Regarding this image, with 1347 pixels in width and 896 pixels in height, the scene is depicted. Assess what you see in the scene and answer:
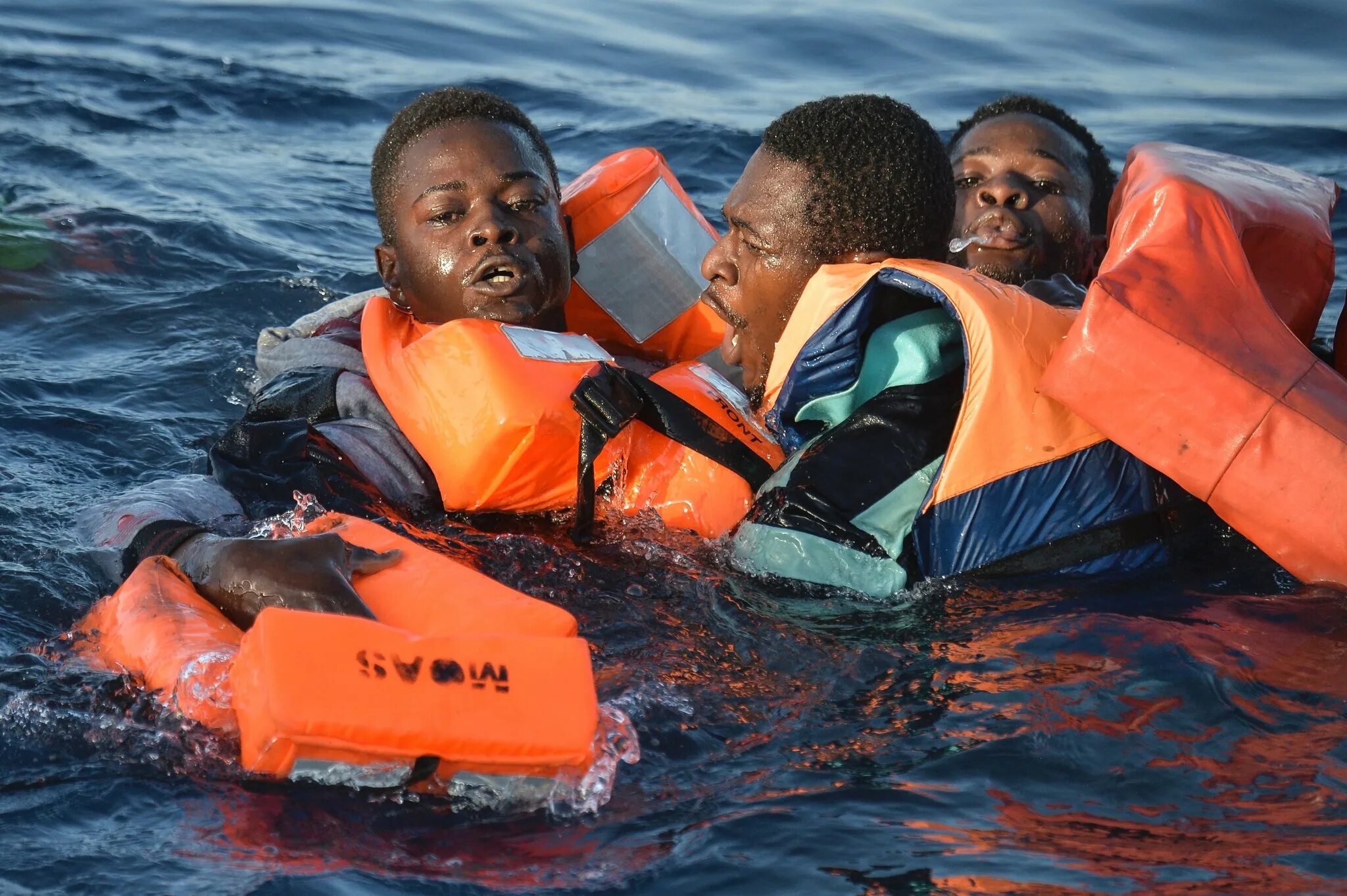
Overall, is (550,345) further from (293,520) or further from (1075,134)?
(1075,134)

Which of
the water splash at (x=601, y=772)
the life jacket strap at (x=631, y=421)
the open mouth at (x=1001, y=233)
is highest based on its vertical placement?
the open mouth at (x=1001, y=233)

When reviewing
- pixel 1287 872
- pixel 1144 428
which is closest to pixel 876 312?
pixel 1144 428

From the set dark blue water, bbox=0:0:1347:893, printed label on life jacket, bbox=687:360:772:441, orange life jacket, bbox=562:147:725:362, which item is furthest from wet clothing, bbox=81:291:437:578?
orange life jacket, bbox=562:147:725:362

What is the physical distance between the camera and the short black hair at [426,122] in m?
4.81

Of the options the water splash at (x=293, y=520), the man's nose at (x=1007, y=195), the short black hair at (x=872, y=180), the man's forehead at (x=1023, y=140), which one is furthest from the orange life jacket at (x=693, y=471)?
the man's forehead at (x=1023, y=140)

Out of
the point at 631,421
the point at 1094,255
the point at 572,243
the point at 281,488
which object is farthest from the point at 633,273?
the point at 281,488

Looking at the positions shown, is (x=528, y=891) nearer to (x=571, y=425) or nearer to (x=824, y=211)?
(x=571, y=425)

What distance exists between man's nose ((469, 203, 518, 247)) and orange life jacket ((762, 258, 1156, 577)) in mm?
1129

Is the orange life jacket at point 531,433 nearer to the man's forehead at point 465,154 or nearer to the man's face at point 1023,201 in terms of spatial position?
the man's forehead at point 465,154

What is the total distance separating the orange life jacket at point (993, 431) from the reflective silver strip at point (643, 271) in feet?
4.98

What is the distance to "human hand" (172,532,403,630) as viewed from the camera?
3287mm

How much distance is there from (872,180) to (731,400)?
29.5 inches

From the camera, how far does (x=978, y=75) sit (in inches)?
412

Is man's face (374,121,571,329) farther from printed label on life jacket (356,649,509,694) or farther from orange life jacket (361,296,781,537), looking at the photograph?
printed label on life jacket (356,649,509,694)
